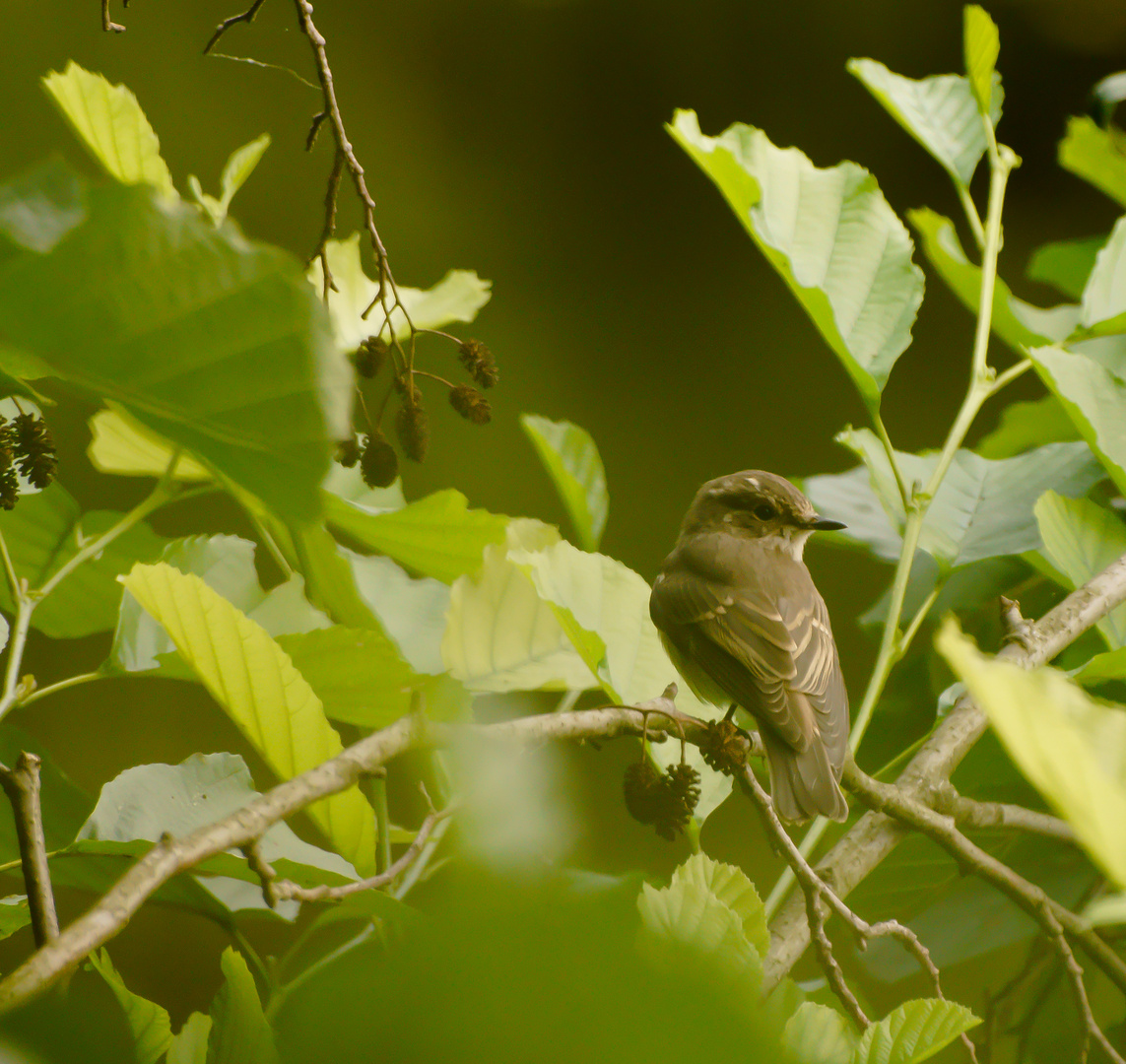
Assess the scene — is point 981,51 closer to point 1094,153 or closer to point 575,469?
point 1094,153

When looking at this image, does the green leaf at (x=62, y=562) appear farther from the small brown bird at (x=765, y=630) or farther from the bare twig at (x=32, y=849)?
the small brown bird at (x=765, y=630)

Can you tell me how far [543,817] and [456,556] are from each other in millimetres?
298

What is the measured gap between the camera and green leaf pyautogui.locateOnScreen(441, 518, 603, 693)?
0.54 metres

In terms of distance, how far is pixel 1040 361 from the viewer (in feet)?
2.31

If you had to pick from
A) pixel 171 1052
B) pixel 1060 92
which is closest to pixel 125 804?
pixel 171 1052

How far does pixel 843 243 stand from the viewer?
0.79 m

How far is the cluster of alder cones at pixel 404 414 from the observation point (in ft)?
1.92

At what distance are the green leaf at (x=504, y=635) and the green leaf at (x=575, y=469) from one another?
0.19 meters

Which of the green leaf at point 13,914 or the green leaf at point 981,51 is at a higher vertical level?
the green leaf at point 981,51

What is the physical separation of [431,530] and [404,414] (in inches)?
3.0

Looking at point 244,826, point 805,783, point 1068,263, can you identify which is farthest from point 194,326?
point 1068,263

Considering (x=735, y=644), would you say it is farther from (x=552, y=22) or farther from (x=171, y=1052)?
(x=552, y=22)

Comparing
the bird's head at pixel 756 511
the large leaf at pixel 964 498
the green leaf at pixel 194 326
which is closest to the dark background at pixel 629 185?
the bird's head at pixel 756 511

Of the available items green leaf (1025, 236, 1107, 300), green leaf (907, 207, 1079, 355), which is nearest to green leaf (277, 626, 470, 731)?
green leaf (907, 207, 1079, 355)
